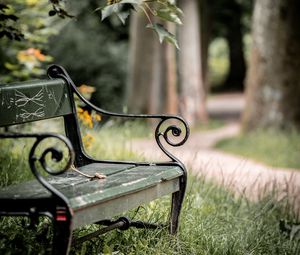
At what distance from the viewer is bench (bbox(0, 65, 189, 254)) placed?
11.4ft

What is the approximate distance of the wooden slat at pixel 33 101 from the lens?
4.26 metres

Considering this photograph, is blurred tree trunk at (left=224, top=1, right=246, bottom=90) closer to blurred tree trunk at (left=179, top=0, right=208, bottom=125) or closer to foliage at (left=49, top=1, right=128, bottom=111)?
foliage at (left=49, top=1, right=128, bottom=111)

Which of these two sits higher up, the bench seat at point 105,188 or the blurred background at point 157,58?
the blurred background at point 157,58

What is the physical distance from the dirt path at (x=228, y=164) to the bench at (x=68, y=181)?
1.46 metres

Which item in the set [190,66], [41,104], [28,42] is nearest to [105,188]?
[41,104]

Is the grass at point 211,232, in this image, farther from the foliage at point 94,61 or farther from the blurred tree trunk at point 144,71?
the foliage at point 94,61

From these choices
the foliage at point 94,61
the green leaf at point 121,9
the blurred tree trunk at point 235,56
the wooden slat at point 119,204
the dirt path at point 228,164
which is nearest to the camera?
the wooden slat at point 119,204

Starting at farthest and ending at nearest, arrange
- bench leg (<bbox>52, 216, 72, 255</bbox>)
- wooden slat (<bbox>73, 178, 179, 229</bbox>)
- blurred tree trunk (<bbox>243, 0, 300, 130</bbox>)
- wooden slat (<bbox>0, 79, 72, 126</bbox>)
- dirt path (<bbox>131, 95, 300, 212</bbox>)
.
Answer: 1. blurred tree trunk (<bbox>243, 0, 300, 130</bbox>)
2. dirt path (<bbox>131, 95, 300, 212</bbox>)
3. wooden slat (<bbox>0, 79, 72, 126</bbox>)
4. wooden slat (<bbox>73, 178, 179, 229</bbox>)
5. bench leg (<bbox>52, 216, 72, 255</bbox>)

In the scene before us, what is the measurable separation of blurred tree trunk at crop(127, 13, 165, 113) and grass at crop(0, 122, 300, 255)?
918cm

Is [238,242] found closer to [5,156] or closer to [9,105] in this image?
[9,105]

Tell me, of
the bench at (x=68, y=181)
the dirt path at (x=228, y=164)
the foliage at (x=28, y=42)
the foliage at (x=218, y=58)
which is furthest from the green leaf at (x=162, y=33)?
the foliage at (x=218, y=58)

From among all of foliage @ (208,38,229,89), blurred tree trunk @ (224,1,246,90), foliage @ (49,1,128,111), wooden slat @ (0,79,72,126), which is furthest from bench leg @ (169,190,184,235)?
foliage @ (208,38,229,89)

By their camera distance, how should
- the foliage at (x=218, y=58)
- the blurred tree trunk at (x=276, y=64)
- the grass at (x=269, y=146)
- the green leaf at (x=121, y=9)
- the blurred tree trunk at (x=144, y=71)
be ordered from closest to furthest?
the green leaf at (x=121, y=9) → the grass at (x=269, y=146) → the blurred tree trunk at (x=276, y=64) → the blurred tree trunk at (x=144, y=71) → the foliage at (x=218, y=58)

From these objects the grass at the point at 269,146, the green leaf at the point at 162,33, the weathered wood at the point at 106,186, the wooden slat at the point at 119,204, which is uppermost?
the green leaf at the point at 162,33
